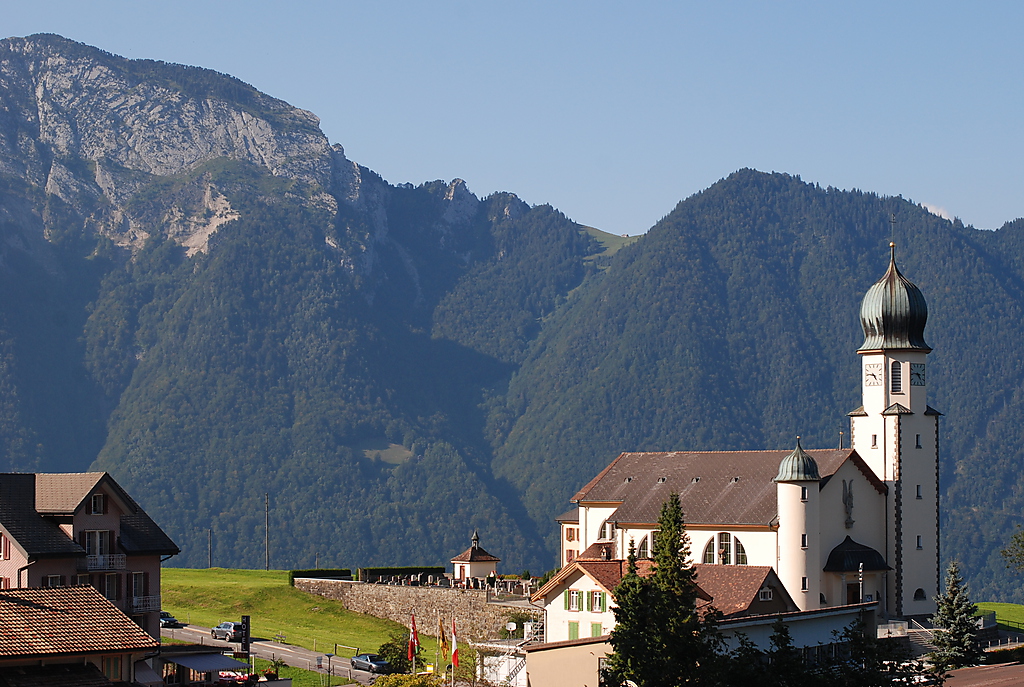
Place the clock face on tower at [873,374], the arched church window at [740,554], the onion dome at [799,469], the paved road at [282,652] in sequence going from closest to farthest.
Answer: the paved road at [282,652], the onion dome at [799,469], the arched church window at [740,554], the clock face on tower at [873,374]

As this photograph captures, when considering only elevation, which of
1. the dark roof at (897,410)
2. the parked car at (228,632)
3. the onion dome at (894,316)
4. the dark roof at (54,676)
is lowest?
the parked car at (228,632)

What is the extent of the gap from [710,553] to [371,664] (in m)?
21.8

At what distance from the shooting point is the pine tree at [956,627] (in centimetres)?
7350

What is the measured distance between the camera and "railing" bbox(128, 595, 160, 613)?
6388cm

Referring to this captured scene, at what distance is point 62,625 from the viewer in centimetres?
4206

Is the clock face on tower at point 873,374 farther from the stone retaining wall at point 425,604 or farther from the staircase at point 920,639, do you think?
the stone retaining wall at point 425,604

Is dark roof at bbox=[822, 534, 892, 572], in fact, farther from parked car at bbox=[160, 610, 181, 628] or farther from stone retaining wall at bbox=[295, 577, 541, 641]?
parked car at bbox=[160, 610, 181, 628]

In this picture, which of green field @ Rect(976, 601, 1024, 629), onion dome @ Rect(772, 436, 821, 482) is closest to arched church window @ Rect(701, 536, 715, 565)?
onion dome @ Rect(772, 436, 821, 482)

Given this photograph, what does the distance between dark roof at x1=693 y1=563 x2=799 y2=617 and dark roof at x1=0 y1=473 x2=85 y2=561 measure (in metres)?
26.4

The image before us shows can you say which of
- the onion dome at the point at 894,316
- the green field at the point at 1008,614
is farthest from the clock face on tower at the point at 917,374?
the green field at the point at 1008,614

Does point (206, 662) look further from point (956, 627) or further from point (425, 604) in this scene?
point (425, 604)

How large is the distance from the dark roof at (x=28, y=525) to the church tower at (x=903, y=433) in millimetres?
49739

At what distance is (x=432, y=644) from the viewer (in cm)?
9400

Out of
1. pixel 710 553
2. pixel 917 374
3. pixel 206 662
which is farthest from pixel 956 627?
pixel 206 662
